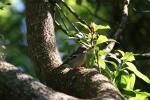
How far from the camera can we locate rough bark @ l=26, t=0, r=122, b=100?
7.87 ft

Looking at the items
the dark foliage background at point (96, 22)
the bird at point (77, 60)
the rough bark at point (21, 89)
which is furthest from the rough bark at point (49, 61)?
the dark foliage background at point (96, 22)

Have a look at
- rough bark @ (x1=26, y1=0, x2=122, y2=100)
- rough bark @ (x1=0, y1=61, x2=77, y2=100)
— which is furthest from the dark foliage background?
rough bark @ (x1=0, y1=61, x2=77, y2=100)

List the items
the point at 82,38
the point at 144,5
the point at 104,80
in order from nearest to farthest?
the point at 104,80, the point at 82,38, the point at 144,5

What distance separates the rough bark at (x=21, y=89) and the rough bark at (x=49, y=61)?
0.26 metres

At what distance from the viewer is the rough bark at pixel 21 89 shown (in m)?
2.10

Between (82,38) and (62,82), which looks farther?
(82,38)

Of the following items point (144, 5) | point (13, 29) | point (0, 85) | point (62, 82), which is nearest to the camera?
point (0, 85)

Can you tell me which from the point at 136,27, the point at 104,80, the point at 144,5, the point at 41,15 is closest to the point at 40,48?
the point at 41,15

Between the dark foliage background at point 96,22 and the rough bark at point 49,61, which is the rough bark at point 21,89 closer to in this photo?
the rough bark at point 49,61

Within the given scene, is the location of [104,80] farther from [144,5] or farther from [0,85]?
[144,5]

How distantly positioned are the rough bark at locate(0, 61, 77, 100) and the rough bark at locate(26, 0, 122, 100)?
26 cm

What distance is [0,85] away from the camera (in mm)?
2117

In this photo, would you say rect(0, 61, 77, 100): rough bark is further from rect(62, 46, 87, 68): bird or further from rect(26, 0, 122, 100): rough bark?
rect(62, 46, 87, 68): bird

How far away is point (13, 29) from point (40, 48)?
366cm
